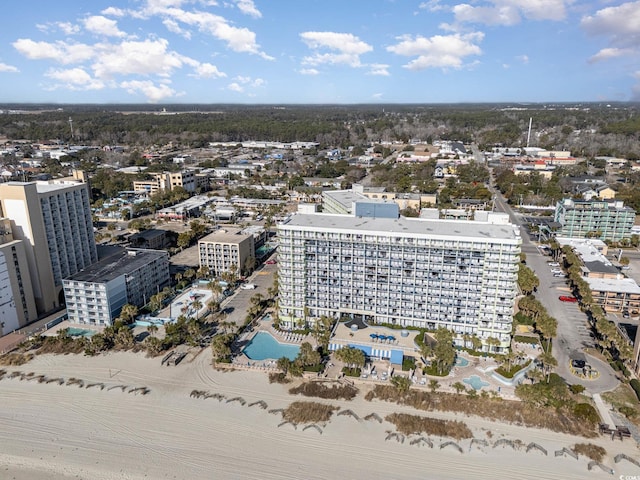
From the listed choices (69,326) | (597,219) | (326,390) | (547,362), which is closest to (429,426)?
(326,390)

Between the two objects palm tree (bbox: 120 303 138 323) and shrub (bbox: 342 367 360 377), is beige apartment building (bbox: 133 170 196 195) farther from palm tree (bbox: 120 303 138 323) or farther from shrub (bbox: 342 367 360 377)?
shrub (bbox: 342 367 360 377)

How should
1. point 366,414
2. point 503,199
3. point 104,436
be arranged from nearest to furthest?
point 104,436
point 366,414
point 503,199

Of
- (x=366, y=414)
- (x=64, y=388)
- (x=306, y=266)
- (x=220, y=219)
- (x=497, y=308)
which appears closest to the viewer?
(x=366, y=414)

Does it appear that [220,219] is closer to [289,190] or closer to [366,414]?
[289,190]

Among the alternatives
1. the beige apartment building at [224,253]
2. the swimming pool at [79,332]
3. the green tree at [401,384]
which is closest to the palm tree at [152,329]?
the swimming pool at [79,332]

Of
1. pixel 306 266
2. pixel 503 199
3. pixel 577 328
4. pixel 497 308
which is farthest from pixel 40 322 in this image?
pixel 503 199

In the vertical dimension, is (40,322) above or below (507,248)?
below
